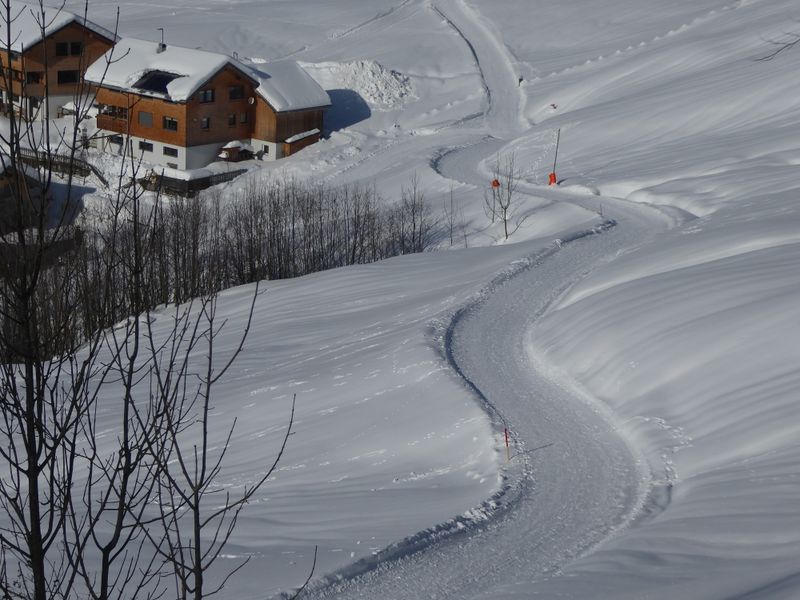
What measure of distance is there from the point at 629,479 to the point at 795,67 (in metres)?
31.5

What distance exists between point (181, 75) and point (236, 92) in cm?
268

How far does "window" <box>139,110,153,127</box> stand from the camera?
44375 mm

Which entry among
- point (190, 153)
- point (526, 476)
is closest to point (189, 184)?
point (190, 153)

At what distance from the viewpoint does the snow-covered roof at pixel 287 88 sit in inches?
1779

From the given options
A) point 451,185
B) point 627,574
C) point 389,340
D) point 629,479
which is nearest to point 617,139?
point 451,185

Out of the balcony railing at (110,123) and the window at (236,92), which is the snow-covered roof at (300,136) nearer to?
the window at (236,92)

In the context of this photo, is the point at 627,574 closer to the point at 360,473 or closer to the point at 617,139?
the point at 360,473

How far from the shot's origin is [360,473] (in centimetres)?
1374

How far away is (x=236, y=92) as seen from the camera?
149 feet

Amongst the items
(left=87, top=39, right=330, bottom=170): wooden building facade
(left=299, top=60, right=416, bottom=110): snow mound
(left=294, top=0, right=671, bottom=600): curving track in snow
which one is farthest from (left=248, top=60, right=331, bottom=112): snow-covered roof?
(left=294, top=0, right=671, bottom=600): curving track in snow

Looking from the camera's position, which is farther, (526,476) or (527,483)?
(526,476)

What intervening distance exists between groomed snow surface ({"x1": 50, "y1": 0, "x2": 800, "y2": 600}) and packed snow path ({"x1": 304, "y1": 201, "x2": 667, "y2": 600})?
4 centimetres

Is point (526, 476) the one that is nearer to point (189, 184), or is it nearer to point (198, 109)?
point (189, 184)

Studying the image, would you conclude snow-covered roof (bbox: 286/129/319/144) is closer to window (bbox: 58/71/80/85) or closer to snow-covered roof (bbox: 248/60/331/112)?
snow-covered roof (bbox: 248/60/331/112)
